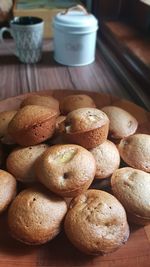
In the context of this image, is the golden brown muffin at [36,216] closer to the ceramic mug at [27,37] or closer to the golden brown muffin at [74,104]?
the golden brown muffin at [74,104]

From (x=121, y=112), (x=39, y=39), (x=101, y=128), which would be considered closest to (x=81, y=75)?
(x=39, y=39)

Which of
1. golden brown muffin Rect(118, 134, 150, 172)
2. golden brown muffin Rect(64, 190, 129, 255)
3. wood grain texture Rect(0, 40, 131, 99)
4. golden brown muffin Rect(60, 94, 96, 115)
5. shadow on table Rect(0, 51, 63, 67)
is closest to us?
golden brown muffin Rect(64, 190, 129, 255)

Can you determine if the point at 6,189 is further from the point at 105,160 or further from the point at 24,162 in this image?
the point at 105,160

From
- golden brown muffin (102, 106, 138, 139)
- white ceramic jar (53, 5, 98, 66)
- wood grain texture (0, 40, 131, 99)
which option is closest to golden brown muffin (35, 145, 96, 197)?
golden brown muffin (102, 106, 138, 139)

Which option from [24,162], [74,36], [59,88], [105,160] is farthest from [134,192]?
[74,36]

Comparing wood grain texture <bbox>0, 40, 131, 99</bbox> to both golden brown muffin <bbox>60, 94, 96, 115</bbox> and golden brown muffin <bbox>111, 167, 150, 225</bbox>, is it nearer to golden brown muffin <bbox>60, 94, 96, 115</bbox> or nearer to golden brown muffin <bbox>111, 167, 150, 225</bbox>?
golden brown muffin <bbox>60, 94, 96, 115</bbox>

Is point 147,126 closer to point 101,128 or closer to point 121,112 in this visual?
point 121,112

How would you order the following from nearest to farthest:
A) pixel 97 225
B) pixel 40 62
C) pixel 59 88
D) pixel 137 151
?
pixel 97 225 < pixel 137 151 < pixel 59 88 < pixel 40 62
